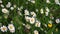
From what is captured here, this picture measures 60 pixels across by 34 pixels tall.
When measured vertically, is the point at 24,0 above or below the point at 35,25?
above

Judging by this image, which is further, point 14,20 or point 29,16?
point 29,16

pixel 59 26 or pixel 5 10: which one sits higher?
pixel 5 10

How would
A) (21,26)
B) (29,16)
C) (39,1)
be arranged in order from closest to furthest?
(21,26), (29,16), (39,1)

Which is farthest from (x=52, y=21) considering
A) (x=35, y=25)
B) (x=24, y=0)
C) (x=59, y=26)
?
(x=24, y=0)

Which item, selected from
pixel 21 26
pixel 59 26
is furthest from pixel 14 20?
pixel 59 26

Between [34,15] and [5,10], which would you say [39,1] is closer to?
[34,15]

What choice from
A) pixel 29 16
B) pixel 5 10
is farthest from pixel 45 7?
pixel 5 10

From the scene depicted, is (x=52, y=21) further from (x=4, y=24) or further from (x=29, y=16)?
(x=4, y=24)

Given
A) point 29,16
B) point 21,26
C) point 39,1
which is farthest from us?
point 39,1

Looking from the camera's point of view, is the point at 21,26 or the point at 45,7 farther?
the point at 45,7
